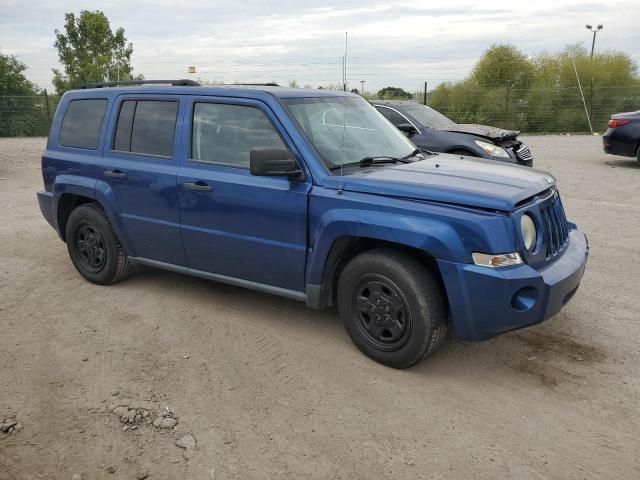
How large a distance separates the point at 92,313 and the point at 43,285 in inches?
39.9

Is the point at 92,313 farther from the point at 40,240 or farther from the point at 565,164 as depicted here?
the point at 565,164

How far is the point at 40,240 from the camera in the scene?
7348 millimetres

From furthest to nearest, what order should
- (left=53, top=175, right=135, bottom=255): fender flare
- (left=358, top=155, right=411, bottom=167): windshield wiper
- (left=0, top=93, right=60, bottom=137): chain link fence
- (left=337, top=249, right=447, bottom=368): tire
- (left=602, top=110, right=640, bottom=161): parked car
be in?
(left=0, top=93, right=60, bottom=137): chain link fence → (left=602, top=110, right=640, bottom=161): parked car → (left=53, top=175, right=135, bottom=255): fender flare → (left=358, top=155, right=411, bottom=167): windshield wiper → (left=337, top=249, right=447, bottom=368): tire

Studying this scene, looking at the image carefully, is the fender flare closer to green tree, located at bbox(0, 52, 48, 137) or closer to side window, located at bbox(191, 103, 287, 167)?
side window, located at bbox(191, 103, 287, 167)

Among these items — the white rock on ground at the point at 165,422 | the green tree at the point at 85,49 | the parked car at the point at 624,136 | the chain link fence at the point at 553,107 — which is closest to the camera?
the white rock on ground at the point at 165,422

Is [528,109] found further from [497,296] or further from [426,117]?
[497,296]

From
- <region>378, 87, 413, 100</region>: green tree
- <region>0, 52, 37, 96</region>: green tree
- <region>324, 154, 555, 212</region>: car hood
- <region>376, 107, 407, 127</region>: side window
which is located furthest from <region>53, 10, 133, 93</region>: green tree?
<region>324, 154, 555, 212</region>: car hood

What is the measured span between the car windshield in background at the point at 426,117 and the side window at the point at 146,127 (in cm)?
632

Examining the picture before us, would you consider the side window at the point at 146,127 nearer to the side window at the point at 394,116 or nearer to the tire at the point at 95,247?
the tire at the point at 95,247

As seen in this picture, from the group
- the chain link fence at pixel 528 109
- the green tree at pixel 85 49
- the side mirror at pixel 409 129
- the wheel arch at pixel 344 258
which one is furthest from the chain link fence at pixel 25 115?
the wheel arch at pixel 344 258

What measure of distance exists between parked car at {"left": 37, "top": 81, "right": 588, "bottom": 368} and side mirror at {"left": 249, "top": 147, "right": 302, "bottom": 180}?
1 centimetres

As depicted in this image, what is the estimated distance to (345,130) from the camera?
459cm

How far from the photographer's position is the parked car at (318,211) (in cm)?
362

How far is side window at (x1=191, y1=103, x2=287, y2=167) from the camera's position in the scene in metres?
4.44
